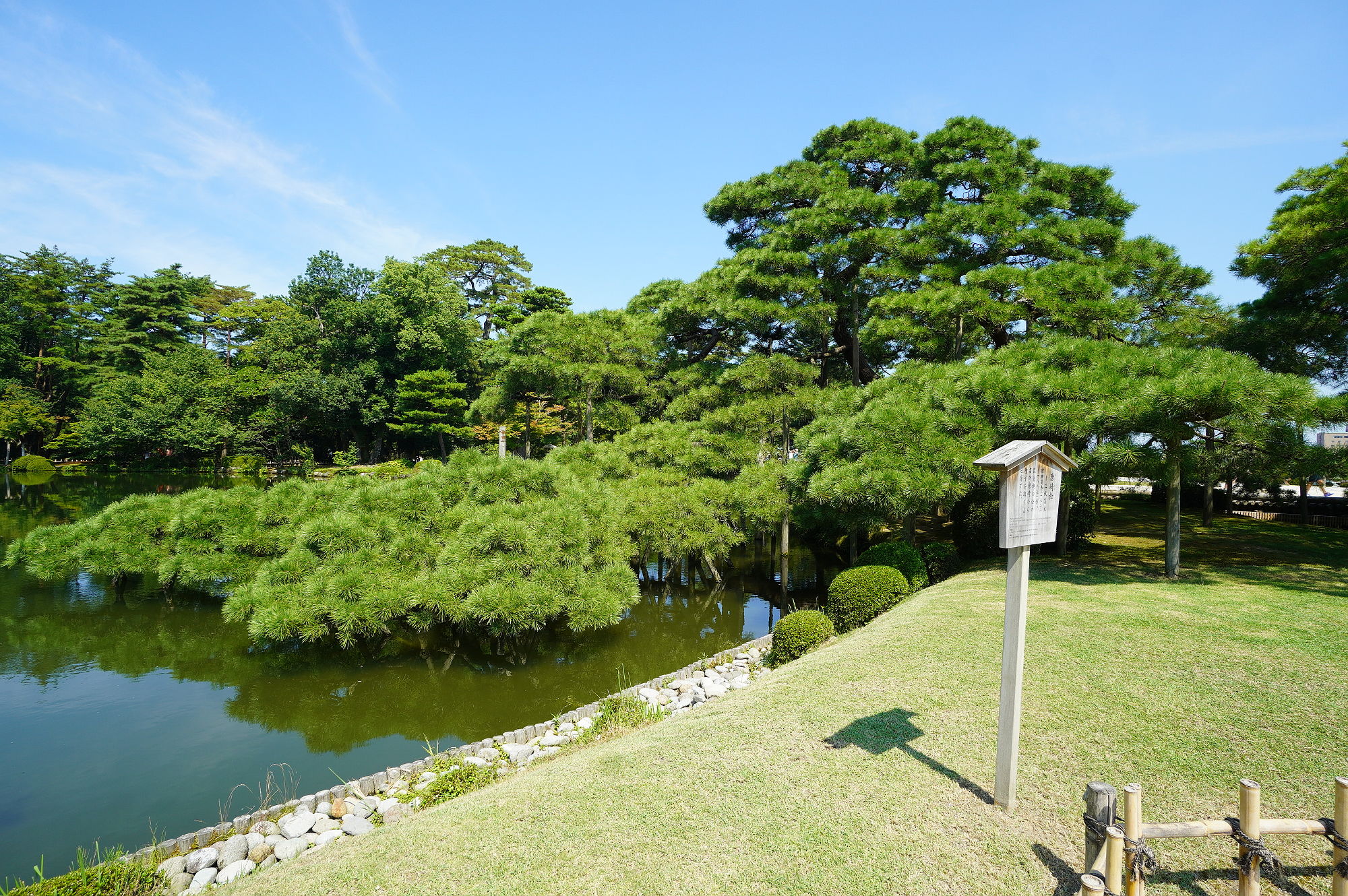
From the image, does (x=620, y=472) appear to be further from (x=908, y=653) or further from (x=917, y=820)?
(x=917, y=820)

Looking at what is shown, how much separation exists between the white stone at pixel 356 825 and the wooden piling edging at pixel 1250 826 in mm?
5403

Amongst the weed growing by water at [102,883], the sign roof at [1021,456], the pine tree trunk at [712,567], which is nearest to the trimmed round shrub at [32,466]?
the pine tree trunk at [712,567]

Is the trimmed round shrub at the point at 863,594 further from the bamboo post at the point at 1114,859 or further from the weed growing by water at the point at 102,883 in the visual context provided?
the weed growing by water at the point at 102,883

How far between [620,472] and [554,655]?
4351 millimetres

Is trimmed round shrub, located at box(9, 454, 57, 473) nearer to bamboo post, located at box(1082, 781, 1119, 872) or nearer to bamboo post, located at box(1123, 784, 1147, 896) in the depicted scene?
bamboo post, located at box(1082, 781, 1119, 872)

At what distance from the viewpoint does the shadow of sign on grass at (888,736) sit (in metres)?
3.78

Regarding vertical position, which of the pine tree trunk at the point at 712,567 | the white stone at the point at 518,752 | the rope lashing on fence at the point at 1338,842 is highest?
the rope lashing on fence at the point at 1338,842

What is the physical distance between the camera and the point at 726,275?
45.6 feet

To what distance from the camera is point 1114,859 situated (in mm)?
2498

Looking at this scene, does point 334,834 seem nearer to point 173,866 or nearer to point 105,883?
point 173,866

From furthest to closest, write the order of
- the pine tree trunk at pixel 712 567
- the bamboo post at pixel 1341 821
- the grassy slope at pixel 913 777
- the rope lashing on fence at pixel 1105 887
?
the pine tree trunk at pixel 712 567, the grassy slope at pixel 913 777, the bamboo post at pixel 1341 821, the rope lashing on fence at pixel 1105 887

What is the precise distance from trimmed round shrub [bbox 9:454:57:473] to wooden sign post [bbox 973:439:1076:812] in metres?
42.7

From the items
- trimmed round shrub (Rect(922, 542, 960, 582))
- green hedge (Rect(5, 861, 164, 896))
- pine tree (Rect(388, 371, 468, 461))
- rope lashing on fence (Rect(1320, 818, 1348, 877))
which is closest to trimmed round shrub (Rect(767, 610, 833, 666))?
trimmed round shrub (Rect(922, 542, 960, 582))

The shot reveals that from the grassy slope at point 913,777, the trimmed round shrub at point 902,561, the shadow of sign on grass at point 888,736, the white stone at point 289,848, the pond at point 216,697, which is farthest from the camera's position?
the trimmed round shrub at point 902,561
